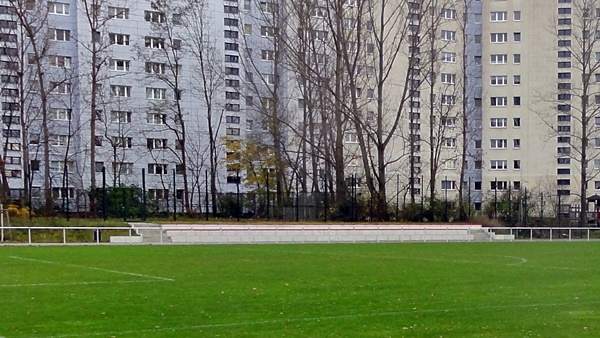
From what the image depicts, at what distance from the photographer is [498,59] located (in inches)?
3012

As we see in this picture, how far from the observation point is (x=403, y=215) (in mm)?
43875

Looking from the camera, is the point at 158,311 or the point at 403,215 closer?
the point at 158,311

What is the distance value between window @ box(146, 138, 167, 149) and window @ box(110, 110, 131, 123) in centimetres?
255

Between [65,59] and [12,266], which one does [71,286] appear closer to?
[12,266]

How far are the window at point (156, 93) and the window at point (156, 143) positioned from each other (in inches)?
137

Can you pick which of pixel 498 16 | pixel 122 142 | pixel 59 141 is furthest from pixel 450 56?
pixel 59 141

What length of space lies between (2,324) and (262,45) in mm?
57448

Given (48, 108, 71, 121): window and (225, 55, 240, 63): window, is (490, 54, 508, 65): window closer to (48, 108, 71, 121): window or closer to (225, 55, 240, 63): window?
(225, 55, 240, 63): window

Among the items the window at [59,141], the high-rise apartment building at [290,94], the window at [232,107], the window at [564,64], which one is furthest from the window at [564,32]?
the window at [59,141]

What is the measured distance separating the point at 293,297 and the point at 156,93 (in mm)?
52815

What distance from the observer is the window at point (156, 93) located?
62.8 meters

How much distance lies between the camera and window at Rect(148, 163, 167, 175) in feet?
204

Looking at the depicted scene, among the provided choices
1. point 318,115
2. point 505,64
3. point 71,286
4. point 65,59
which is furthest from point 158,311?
point 505,64

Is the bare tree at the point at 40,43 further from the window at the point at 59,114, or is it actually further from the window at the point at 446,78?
the window at the point at 446,78
